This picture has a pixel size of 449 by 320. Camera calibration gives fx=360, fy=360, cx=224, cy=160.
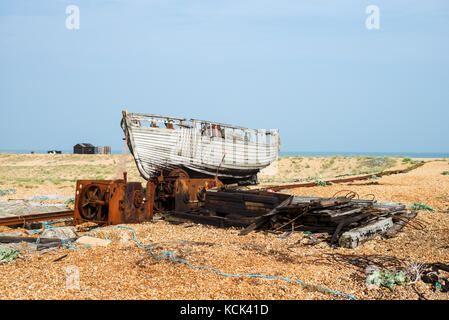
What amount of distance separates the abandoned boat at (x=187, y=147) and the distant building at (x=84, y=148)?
57.7 metres

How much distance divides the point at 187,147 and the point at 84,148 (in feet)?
202

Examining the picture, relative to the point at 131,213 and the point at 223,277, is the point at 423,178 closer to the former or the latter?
the point at 131,213

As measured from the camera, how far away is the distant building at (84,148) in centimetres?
7406

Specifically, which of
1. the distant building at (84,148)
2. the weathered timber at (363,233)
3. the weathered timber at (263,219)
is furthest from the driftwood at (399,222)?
the distant building at (84,148)

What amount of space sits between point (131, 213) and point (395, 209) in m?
7.19

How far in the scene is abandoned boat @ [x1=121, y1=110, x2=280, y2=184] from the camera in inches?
687

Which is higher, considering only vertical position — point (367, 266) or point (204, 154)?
point (204, 154)

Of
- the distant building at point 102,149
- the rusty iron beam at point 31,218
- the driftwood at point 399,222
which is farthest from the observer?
the distant building at point 102,149

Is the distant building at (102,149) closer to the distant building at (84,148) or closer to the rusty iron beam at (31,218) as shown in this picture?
the distant building at (84,148)

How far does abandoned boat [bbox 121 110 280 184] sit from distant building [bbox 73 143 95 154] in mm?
57715

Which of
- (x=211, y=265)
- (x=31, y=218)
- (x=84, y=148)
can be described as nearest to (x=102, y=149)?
(x=84, y=148)

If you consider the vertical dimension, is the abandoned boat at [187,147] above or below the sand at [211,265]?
above
